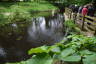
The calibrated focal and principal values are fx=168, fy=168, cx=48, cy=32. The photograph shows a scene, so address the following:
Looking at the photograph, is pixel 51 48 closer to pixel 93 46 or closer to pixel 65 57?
pixel 65 57

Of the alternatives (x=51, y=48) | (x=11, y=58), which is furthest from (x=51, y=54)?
(x=11, y=58)

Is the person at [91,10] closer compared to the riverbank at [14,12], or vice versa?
the person at [91,10]

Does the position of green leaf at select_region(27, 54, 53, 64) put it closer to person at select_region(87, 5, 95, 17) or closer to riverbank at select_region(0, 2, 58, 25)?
person at select_region(87, 5, 95, 17)

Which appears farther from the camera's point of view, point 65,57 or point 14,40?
point 14,40

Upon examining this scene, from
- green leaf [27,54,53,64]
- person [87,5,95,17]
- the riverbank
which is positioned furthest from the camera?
the riverbank

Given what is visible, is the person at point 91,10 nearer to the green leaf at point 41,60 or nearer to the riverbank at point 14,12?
the green leaf at point 41,60

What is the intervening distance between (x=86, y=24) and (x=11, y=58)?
4.92 meters

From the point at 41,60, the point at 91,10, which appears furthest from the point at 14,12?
the point at 41,60

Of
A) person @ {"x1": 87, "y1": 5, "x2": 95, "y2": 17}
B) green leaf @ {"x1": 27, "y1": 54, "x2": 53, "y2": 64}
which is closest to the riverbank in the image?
person @ {"x1": 87, "y1": 5, "x2": 95, "y2": 17}

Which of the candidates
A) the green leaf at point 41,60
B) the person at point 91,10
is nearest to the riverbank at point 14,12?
the person at point 91,10

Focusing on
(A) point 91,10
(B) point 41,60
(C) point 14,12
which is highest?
(B) point 41,60

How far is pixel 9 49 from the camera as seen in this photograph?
412 inches

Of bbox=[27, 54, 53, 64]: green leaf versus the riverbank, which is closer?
bbox=[27, 54, 53, 64]: green leaf

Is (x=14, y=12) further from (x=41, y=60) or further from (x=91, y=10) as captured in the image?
(x=41, y=60)
